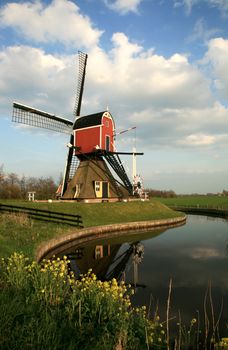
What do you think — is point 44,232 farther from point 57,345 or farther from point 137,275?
point 57,345

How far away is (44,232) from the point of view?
18781mm

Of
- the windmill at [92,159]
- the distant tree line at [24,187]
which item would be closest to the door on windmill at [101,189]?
the windmill at [92,159]

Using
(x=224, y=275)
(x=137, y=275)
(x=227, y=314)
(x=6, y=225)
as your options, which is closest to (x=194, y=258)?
(x=224, y=275)

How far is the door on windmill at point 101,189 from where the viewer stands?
3541cm

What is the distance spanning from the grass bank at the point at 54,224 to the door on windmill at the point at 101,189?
2.02 meters

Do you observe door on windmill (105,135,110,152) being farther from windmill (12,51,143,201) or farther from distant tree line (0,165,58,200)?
distant tree line (0,165,58,200)

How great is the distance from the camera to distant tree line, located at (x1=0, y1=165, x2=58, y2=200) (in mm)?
58463

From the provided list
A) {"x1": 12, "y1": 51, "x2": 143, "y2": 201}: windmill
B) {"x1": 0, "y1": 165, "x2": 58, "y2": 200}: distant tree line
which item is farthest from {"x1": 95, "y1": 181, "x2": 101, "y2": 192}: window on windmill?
{"x1": 0, "y1": 165, "x2": 58, "y2": 200}: distant tree line

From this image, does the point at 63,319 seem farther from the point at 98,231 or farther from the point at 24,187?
the point at 24,187

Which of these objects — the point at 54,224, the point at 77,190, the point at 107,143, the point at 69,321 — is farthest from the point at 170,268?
the point at 107,143

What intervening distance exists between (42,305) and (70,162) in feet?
102

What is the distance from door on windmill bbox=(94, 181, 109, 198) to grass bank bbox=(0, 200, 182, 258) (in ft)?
6.62

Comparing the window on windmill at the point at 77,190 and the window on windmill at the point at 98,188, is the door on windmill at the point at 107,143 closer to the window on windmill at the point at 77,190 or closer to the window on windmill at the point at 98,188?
the window on windmill at the point at 98,188

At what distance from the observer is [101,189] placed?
35781 mm
